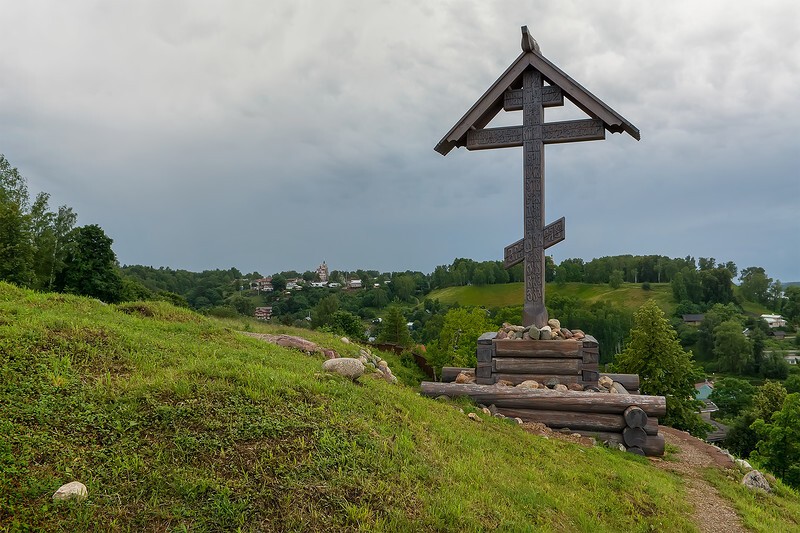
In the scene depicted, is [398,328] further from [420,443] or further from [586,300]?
[586,300]

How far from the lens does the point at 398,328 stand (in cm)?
3456

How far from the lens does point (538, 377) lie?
9125 millimetres

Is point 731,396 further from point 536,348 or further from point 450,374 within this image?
point 536,348

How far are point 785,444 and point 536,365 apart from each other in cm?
1739

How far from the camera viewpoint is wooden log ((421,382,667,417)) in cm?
776

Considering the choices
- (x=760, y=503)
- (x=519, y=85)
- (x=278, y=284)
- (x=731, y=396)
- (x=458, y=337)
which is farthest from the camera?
(x=278, y=284)

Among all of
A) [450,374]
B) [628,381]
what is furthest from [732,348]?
[450,374]

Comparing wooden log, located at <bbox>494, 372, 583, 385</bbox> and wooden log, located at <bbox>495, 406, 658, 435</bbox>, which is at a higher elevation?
wooden log, located at <bbox>494, 372, 583, 385</bbox>

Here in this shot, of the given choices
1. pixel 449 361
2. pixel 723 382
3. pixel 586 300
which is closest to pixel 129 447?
pixel 449 361

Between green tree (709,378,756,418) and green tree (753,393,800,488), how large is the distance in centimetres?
2515

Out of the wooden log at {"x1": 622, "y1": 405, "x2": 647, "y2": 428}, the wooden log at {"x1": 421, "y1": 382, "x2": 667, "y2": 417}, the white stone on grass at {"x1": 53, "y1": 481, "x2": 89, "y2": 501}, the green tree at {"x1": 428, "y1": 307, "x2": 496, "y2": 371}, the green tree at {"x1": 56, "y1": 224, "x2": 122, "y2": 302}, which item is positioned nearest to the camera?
the white stone on grass at {"x1": 53, "y1": 481, "x2": 89, "y2": 501}

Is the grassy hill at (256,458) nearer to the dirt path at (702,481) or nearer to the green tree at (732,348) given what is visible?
the dirt path at (702,481)

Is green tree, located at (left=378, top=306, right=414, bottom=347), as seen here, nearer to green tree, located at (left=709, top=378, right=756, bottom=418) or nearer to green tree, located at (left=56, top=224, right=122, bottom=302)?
green tree, located at (left=56, top=224, right=122, bottom=302)

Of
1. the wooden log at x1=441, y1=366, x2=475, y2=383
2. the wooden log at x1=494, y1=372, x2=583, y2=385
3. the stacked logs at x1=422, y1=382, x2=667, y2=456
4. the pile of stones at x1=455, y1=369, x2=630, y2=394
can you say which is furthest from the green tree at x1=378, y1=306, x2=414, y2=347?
the stacked logs at x1=422, y1=382, x2=667, y2=456
